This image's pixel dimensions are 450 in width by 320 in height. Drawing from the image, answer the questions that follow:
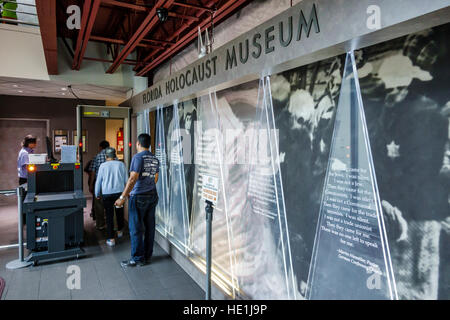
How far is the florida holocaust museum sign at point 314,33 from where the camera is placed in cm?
117

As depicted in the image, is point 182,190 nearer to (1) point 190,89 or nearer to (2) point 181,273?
(2) point 181,273

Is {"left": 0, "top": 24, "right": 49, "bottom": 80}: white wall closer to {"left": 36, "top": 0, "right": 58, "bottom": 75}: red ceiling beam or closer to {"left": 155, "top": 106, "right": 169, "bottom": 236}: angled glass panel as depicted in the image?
{"left": 36, "top": 0, "right": 58, "bottom": 75}: red ceiling beam

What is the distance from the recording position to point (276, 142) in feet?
7.43

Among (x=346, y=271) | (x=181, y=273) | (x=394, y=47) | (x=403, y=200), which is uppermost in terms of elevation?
(x=394, y=47)

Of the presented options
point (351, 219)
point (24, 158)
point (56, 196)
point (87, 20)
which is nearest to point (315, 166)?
point (351, 219)

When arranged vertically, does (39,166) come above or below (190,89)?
below

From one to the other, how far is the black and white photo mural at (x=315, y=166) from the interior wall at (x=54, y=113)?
559 cm

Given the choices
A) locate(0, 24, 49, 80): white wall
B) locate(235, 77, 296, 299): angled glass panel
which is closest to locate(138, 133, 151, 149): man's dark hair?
locate(235, 77, 296, 299): angled glass panel

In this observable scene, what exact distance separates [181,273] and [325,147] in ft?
7.88

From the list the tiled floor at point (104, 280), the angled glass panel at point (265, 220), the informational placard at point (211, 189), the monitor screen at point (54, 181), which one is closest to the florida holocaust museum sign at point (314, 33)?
the angled glass panel at point (265, 220)

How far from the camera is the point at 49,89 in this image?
21.2 feet

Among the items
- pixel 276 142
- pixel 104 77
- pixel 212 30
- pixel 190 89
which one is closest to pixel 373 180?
pixel 276 142

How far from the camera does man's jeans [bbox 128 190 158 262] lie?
144 inches

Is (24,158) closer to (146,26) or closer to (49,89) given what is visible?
(49,89)
